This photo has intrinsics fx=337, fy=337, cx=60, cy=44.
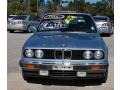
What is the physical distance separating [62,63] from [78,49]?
0.42m

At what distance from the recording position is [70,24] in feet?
25.0

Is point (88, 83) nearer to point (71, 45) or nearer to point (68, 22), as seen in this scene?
point (71, 45)

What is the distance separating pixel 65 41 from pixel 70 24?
120 centimetres

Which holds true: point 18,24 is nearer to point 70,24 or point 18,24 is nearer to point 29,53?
point 70,24

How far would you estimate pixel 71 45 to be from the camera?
6.31 metres

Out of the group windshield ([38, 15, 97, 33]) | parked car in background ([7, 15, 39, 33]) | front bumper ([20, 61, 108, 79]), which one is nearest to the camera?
front bumper ([20, 61, 108, 79])

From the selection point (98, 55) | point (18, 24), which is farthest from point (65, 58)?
point (18, 24)

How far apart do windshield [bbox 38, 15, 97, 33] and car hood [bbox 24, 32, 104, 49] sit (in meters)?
0.37

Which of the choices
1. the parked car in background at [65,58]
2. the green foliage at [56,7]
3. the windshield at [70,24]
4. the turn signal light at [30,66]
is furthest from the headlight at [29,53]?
the green foliage at [56,7]

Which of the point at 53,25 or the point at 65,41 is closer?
the point at 65,41

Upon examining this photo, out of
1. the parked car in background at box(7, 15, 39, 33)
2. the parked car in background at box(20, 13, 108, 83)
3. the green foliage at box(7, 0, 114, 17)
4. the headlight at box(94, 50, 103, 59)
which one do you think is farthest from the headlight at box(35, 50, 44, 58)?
the green foliage at box(7, 0, 114, 17)

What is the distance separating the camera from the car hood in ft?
20.8

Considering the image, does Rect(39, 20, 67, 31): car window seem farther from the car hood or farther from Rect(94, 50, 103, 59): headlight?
Rect(94, 50, 103, 59): headlight
